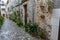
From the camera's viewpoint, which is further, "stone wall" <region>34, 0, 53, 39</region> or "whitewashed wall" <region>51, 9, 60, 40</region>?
"stone wall" <region>34, 0, 53, 39</region>

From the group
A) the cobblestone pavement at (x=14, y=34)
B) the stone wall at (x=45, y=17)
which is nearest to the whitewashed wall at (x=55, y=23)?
the stone wall at (x=45, y=17)

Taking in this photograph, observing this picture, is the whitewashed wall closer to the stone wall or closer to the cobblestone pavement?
the stone wall

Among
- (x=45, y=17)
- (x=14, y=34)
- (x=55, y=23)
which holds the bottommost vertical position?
(x=14, y=34)

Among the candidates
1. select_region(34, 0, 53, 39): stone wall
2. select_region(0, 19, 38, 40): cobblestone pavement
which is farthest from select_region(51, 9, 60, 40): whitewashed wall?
select_region(0, 19, 38, 40): cobblestone pavement

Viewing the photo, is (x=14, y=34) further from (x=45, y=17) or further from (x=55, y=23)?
(x=55, y=23)

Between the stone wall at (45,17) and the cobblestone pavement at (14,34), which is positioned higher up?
the stone wall at (45,17)

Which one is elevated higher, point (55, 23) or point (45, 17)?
point (45, 17)

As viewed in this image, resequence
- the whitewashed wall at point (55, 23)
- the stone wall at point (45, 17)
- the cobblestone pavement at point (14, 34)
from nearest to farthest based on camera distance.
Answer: the whitewashed wall at point (55, 23) → the stone wall at point (45, 17) → the cobblestone pavement at point (14, 34)

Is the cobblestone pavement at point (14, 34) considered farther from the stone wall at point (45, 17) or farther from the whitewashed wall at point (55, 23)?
the whitewashed wall at point (55, 23)

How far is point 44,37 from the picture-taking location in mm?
5543

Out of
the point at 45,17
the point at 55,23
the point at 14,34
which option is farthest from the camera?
the point at 14,34

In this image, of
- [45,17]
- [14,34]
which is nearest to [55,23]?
[45,17]

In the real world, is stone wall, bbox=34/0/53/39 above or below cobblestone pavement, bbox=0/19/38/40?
above

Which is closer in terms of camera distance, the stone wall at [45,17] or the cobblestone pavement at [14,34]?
the stone wall at [45,17]
